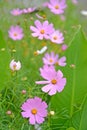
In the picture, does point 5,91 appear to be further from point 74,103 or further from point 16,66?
point 74,103

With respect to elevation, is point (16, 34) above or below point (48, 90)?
below

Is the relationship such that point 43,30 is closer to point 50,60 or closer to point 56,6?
point 50,60

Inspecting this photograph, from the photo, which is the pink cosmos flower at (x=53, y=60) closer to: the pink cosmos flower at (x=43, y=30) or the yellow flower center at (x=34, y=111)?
the pink cosmos flower at (x=43, y=30)

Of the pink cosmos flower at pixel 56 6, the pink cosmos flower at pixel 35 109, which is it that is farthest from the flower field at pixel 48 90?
the pink cosmos flower at pixel 56 6

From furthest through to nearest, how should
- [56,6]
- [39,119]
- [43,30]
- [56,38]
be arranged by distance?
1. [56,6]
2. [56,38]
3. [43,30]
4. [39,119]

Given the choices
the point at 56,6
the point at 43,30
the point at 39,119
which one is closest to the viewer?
the point at 39,119

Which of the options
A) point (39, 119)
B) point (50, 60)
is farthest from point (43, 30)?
point (39, 119)

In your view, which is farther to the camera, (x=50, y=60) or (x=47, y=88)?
(x=50, y=60)

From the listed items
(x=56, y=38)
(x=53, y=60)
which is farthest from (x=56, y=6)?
(x=53, y=60)

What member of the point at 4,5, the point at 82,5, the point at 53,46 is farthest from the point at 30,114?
the point at 82,5

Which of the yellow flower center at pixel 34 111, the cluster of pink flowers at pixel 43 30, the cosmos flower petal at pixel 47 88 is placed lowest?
the yellow flower center at pixel 34 111
